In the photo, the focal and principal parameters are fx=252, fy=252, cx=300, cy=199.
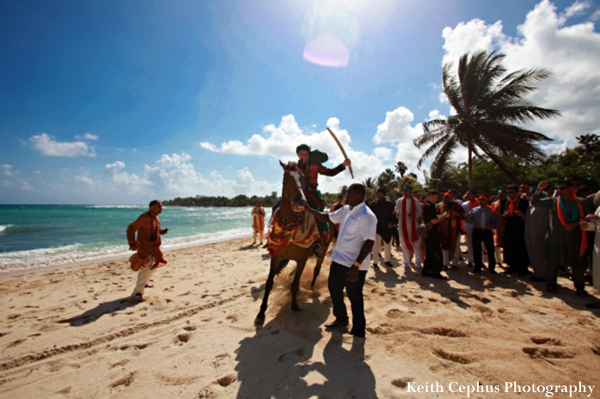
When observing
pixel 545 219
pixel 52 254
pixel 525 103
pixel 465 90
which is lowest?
pixel 52 254

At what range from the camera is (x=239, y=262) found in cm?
860

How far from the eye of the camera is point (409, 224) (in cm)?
671

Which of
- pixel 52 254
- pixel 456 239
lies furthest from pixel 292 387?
pixel 52 254

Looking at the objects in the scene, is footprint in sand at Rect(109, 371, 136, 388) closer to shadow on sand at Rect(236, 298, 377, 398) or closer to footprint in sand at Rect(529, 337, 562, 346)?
shadow on sand at Rect(236, 298, 377, 398)

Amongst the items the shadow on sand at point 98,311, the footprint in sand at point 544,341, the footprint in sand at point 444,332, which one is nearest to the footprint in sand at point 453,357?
the footprint in sand at point 444,332

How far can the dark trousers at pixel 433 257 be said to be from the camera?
5963mm

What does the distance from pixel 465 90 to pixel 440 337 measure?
18699mm

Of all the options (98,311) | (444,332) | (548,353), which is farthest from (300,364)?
(98,311)

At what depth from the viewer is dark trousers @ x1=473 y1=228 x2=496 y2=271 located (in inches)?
247

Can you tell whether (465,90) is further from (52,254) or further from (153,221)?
(52,254)

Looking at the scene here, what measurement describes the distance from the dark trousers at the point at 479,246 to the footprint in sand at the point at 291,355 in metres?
5.53

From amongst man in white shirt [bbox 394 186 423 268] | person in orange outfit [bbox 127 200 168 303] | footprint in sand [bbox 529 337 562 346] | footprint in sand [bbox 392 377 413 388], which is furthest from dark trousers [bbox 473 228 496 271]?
person in orange outfit [bbox 127 200 168 303]

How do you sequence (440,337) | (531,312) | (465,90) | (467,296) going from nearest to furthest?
(440,337), (531,312), (467,296), (465,90)

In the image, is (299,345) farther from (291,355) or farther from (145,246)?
Result: (145,246)
